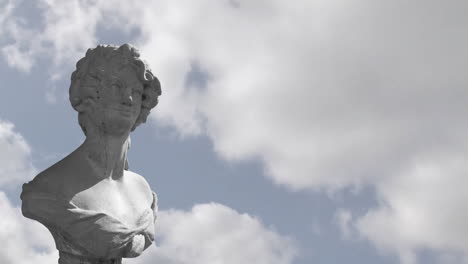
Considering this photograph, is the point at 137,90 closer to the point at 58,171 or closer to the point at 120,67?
the point at 120,67

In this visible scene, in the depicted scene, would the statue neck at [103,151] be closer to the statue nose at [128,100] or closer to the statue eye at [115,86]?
the statue nose at [128,100]

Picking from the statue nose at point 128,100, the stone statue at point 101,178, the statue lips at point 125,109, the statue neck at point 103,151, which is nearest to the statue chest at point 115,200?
the stone statue at point 101,178

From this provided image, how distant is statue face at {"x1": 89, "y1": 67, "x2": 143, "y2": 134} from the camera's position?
1030cm

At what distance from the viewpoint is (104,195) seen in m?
10.3

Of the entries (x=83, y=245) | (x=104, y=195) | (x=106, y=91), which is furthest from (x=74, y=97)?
(x=83, y=245)

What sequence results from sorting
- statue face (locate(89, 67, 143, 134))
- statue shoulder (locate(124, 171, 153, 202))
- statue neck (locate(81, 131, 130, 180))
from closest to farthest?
statue face (locate(89, 67, 143, 134)), statue neck (locate(81, 131, 130, 180)), statue shoulder (locate(124, 171, 153, 202))

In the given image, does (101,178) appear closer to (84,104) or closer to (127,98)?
(84,104)

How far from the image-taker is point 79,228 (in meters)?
9.75

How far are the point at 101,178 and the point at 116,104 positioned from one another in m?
1.03

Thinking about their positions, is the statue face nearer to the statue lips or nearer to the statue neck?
the statue lips

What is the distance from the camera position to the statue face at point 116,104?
10297 millimetres

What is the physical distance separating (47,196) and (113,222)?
36.4 inches

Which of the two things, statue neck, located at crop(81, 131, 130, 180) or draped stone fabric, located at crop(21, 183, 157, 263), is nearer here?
draped stone fabric, located at crop(21, 183, 157, 263)

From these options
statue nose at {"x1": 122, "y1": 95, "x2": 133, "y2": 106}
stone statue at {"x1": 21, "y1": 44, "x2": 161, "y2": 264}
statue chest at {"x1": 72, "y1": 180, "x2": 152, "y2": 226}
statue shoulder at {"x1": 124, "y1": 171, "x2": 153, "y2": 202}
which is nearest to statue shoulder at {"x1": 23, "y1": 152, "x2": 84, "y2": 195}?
stone statue at {"x1": 21, "y1": 44, "x2": 161, "y2": 264}
